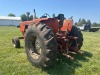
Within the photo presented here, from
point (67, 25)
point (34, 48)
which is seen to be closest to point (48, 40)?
point (34, 48)

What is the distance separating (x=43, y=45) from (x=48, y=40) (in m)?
0.23

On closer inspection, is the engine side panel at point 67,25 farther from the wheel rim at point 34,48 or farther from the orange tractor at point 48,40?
the wheel rim at point 34,48

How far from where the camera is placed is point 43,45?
15.2 feet

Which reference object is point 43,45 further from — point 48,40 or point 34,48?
point 34,48

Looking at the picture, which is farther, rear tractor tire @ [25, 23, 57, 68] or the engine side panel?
the engine side panel

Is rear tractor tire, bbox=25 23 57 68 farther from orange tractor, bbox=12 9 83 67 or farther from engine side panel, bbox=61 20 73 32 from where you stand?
engine side panel, bbox=61 20 73 32

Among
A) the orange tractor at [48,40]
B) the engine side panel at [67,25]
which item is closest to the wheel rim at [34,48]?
the orange tractor at [48,40]

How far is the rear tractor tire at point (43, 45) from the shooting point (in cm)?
450

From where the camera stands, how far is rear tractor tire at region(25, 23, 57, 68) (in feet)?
14.8

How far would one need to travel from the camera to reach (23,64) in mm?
5504

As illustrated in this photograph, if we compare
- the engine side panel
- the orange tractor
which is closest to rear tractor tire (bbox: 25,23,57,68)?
the orange tractor

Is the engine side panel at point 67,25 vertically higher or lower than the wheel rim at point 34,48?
higher

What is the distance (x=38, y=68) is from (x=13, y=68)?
0.80 metres

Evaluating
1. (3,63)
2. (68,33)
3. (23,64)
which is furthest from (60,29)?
(3,63)
